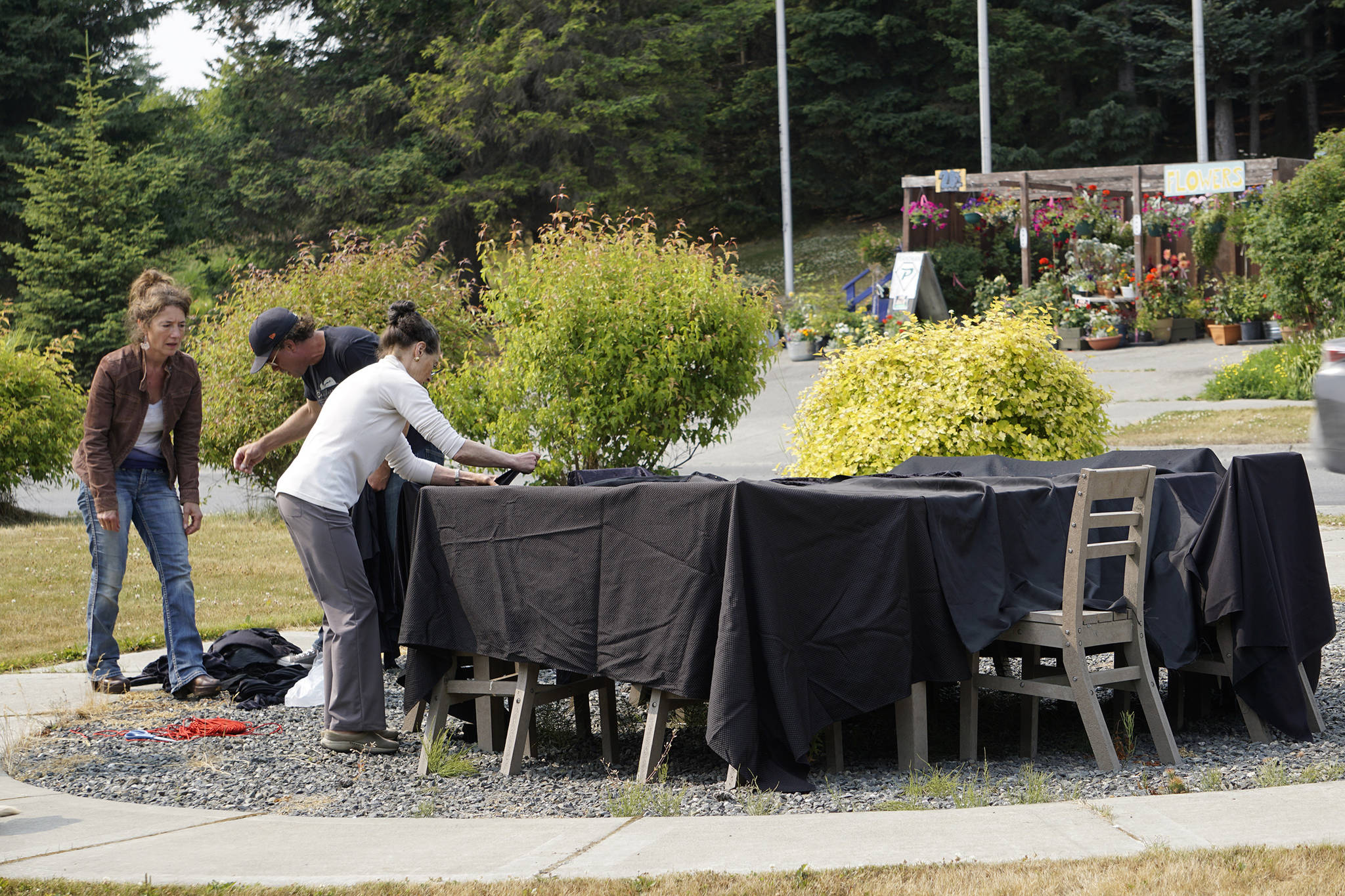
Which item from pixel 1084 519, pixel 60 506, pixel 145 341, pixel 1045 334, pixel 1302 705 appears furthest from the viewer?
pixel 60 506

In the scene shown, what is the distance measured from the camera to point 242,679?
639 cm

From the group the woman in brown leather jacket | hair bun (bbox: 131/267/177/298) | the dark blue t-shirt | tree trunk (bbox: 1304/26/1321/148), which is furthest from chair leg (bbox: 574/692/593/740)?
tree trunk (bbox: 1304/26/1321/148)

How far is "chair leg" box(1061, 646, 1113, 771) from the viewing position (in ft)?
14.7

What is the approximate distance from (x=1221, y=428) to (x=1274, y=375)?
11.1 feet

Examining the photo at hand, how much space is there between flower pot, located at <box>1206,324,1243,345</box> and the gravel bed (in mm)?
17982

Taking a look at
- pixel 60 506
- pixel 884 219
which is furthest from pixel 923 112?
pixel 60 506

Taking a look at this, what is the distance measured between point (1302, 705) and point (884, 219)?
42.8 metres

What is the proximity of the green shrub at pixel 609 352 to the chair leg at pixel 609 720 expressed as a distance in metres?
3.64

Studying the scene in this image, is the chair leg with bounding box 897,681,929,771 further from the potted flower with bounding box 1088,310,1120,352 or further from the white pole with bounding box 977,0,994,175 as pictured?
the white pole with bounding box 977,0,994,175

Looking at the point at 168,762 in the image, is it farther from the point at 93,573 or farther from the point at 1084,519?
the point at 1084,519

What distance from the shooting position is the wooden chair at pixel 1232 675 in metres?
4.91

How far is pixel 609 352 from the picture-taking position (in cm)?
844

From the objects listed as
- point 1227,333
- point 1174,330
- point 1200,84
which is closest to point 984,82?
point 1200,84

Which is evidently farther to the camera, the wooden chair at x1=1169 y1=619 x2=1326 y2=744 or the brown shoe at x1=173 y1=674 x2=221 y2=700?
the brown shoe at x1=173 y1=674 x2=221 y2=700
